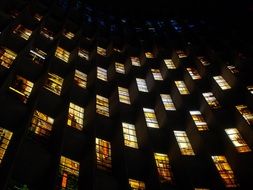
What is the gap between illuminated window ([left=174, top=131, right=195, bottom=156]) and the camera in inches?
734

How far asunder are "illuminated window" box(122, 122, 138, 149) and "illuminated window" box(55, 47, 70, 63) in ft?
24.8

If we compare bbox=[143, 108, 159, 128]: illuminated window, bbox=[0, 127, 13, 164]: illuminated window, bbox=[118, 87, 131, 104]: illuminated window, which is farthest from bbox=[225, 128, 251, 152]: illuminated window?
bbox=[0, 127, 13, 164]: illuminated window

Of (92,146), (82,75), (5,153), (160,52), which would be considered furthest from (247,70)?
(5,153)

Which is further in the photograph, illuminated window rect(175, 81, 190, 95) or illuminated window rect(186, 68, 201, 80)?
illuminated window rect(186, 68, 201, 80)

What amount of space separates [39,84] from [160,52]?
1605cm

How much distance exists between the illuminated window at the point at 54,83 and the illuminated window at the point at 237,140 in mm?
11788

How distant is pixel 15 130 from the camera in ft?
45.8

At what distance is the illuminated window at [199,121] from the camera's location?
20.3m

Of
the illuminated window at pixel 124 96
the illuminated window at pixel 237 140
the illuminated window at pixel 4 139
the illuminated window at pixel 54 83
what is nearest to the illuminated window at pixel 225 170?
the illuminated window at pixel 237 140

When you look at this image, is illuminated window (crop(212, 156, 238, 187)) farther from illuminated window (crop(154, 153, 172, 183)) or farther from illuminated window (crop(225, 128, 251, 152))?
illuminated window (crop(154, 153, 172, 183))

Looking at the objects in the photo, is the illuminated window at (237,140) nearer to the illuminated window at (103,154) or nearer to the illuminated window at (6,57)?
the illuminated window at (103,154)

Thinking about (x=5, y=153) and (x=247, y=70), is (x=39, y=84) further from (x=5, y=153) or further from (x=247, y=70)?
(x=247, y=70)

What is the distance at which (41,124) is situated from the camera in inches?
618

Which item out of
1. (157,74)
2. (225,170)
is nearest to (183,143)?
(225,170)
